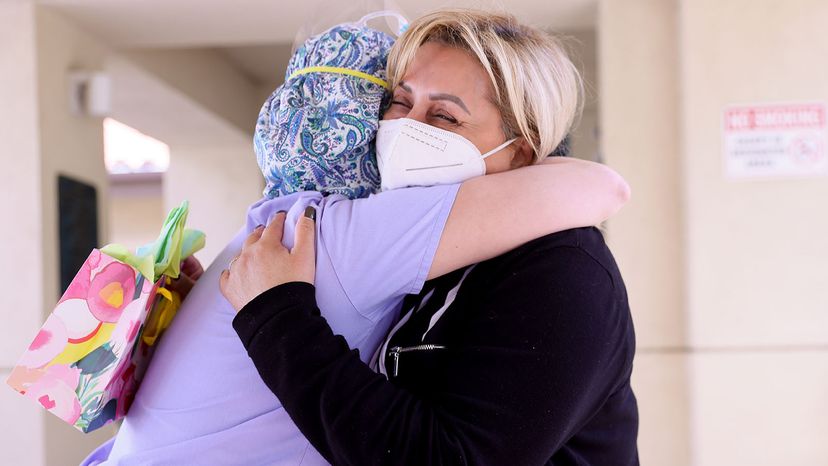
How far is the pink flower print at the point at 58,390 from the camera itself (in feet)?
4.00

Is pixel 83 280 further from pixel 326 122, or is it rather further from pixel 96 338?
pixel 326 122

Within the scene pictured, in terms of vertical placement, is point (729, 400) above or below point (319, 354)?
below

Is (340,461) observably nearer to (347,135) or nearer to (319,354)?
(319,354)

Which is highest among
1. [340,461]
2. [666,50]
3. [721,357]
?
[666,50]

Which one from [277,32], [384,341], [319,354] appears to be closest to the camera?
[319,354]

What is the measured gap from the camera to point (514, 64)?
137 centimetres

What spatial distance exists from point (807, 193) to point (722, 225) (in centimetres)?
36

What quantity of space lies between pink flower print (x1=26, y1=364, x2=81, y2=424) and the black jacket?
0.27 m

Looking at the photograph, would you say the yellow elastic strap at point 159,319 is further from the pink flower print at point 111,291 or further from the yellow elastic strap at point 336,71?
the yellow elastic strap at point 336,71

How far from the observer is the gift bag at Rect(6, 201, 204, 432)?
121cm

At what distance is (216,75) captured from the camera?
6211 mm

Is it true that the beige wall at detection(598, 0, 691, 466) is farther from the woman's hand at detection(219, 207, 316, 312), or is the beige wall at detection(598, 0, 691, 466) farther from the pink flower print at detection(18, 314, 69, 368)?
the pink flower print at detection(18, 314, 69, 368)

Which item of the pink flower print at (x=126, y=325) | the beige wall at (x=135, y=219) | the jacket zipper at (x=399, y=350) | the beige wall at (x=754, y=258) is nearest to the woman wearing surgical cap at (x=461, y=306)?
the jacket zipper at (x=399, y=350)

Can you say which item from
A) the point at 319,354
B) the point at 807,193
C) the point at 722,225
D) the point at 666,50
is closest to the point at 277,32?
the point at 666,50
